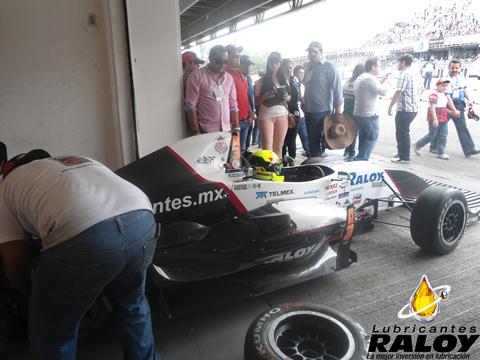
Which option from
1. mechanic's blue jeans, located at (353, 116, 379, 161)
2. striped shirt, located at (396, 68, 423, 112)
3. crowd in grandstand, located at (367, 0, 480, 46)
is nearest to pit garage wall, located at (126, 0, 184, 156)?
mechanic's blue jeans, located at (353, 116, 379, 161)

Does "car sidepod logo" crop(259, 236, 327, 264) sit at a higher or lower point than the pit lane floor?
higher

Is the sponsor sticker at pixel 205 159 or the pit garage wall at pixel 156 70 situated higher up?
the pit garage wall at pixel 156 70

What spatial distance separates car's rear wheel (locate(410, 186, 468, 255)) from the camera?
3266 millimetres

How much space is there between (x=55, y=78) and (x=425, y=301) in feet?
13.1

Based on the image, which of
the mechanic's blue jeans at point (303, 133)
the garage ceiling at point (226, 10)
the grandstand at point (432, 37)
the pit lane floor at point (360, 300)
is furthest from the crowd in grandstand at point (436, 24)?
the pit lane floor at point (360, 300)

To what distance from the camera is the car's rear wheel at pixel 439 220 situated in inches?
129

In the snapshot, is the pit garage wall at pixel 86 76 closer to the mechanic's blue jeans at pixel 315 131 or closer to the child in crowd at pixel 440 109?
the mechanic's blue jeans at pixel 315 131

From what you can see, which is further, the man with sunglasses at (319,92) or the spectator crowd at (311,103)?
the man with sunglasses at (319,92)

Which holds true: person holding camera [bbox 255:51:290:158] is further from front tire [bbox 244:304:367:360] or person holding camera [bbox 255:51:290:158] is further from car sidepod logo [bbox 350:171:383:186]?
front tire [bbox 244:304:367:360]

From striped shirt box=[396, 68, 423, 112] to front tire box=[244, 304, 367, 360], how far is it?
5587 millimetres

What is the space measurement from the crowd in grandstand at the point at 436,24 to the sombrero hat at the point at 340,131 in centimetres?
2891

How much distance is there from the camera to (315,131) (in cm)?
633

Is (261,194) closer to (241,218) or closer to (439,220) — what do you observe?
(241,218)

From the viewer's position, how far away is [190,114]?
447 centimetres
